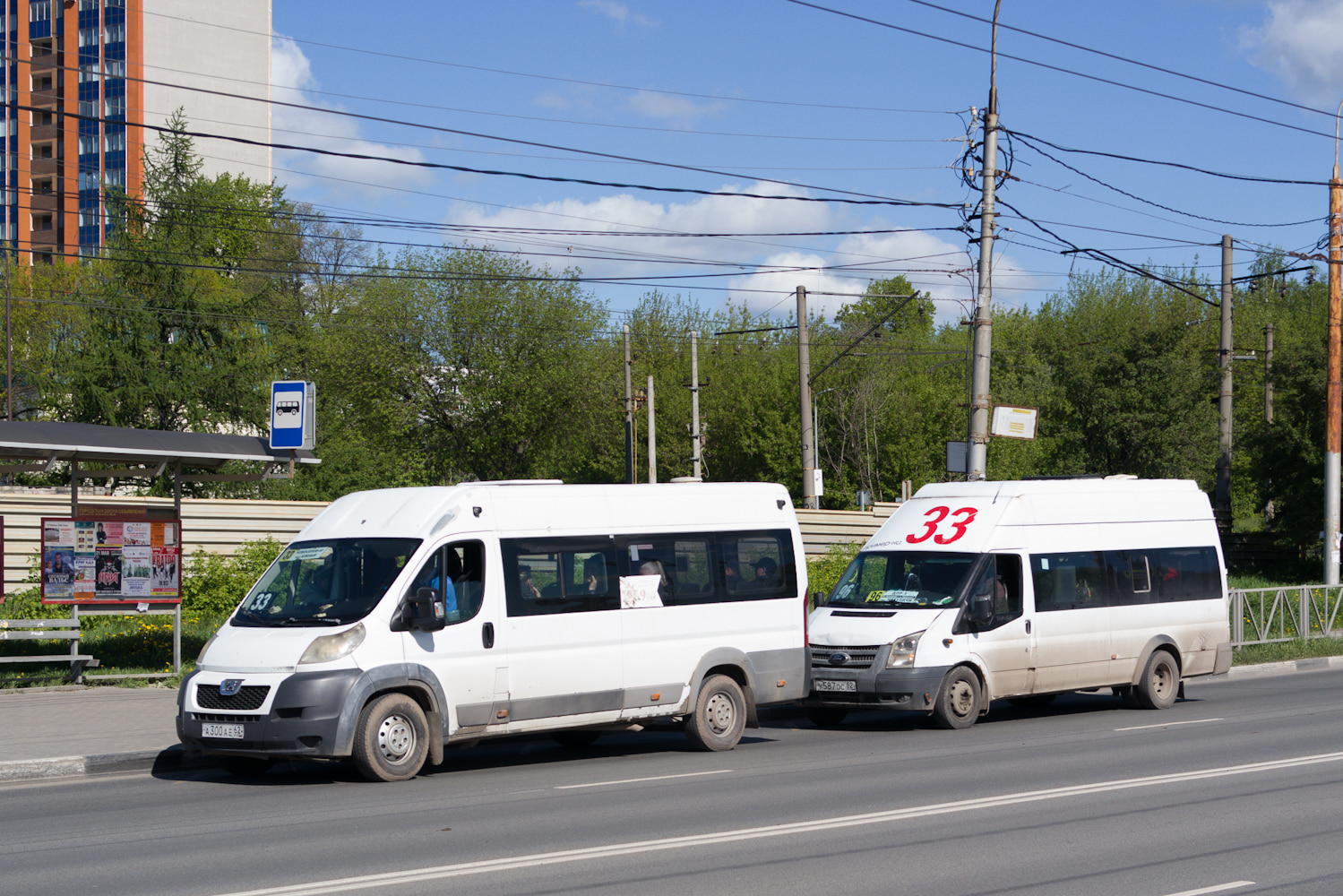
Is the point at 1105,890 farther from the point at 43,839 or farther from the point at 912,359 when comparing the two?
the point at 912,359

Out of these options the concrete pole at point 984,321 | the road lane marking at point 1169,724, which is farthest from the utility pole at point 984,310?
the road lane marking at point 1169,724

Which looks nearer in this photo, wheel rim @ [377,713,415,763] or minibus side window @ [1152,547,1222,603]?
wheel rim @ [377,713,415,763]

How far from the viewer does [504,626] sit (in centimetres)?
1207

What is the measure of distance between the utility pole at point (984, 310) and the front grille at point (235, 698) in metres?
12.9

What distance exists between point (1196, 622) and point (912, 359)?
5902 cm

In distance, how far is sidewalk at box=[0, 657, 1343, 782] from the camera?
11.9 meters

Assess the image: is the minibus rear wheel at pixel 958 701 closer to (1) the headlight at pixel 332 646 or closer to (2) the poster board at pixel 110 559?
(1) the headlight at pixel 332 646

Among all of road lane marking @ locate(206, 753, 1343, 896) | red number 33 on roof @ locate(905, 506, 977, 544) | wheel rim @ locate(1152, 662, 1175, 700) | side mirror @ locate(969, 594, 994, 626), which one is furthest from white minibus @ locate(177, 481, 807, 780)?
wheel rim @ locate(1152, 662, 1175, 700)

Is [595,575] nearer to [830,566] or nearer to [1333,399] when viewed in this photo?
[830,566]

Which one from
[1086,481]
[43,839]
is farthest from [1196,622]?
[43,839]

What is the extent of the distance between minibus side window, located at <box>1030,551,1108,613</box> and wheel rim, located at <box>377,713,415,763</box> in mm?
8107

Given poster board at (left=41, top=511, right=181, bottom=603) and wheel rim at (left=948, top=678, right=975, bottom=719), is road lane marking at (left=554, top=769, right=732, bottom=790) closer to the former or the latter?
wheel rim at (left=948, top=678, right=975, bottom=719)

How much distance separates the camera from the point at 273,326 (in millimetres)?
57469

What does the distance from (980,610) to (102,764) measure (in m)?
9.26
